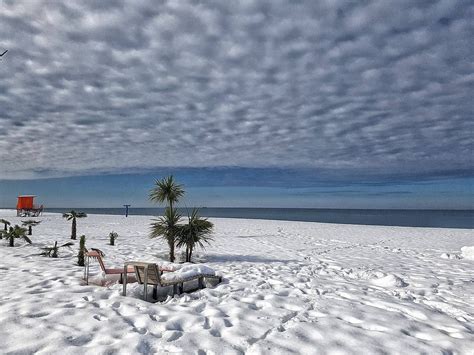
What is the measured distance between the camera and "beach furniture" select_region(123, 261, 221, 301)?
6.63 meters

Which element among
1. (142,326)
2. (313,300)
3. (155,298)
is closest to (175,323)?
(142,326)

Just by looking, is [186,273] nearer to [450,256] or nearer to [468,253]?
[450,256]

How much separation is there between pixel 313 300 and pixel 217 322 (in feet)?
7.95

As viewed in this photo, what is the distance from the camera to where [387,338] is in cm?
486

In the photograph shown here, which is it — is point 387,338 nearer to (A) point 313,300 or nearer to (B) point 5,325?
(A) point 313,300

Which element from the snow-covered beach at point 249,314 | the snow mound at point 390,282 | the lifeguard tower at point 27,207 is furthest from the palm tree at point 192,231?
the lifeguard tower at point 27,207

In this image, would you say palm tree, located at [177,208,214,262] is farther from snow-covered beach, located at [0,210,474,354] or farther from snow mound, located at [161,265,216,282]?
snow mound, located at [161,265,216,282]

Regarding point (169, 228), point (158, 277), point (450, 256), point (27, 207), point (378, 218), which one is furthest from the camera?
point (378, 218)

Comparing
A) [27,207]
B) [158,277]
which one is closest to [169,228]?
[158,277]

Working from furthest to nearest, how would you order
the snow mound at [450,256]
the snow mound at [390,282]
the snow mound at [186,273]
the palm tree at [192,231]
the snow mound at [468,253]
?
the snow mound at [450,256], the snow mound at [468,253], the palm tree at [192,231], the snow mound at [390,282], the snow mound at [186,273]

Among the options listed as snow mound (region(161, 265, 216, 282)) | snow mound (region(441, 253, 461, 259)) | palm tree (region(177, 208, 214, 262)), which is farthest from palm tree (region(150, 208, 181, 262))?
snow mound (region(441, 253, 461, 259))

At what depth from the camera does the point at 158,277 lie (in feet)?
21.8

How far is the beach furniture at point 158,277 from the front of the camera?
21.8 feet

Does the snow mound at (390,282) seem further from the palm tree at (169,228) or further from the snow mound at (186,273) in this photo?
the palm tree at (169,228)
